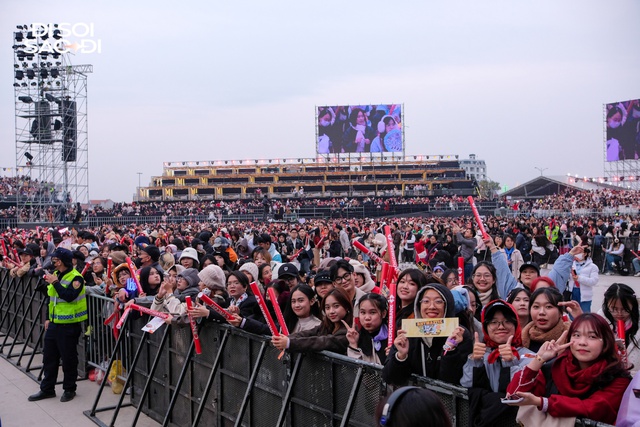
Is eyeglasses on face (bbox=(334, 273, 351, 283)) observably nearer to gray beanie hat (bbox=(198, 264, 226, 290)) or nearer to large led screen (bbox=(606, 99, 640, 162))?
gray beanie hat (bbox=(198, 264, 226, 290))

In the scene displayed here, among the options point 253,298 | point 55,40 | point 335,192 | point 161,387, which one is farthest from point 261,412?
point 335,192

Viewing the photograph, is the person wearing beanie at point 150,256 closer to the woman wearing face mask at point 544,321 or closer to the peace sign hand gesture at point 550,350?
the woman wearing face mask at point 544,321

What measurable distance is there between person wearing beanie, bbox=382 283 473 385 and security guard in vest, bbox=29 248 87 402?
5816 mm

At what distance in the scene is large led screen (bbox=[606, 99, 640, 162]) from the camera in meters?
62.5

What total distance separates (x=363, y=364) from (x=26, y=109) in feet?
135

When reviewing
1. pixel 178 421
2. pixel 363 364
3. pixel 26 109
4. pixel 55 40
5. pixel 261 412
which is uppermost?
pixel 55 40

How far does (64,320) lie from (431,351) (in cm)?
613

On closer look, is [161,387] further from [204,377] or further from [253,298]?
[253,298]

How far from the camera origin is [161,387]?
7.46 m

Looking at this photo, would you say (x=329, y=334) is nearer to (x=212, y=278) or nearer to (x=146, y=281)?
(x=212, y=278)

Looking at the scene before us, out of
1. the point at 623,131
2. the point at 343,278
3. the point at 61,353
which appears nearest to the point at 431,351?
the point at 343,278

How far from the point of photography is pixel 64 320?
8.59m

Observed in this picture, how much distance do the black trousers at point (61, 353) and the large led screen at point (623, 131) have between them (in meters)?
63.8

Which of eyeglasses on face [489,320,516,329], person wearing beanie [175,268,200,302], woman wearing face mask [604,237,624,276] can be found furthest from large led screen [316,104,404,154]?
eyeglasses on face [489,320,516,329]
